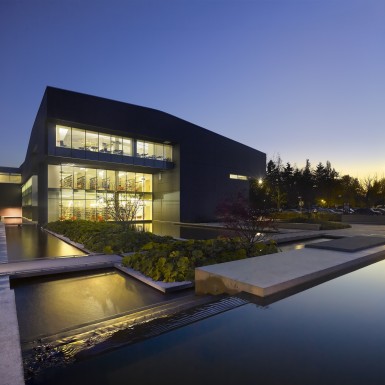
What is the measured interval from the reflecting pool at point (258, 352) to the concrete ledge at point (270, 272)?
60cm

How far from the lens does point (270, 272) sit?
5547 mm

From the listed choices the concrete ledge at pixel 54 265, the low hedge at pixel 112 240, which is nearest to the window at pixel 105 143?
the low hedge at pixel 112 240

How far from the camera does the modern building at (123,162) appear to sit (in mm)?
20969

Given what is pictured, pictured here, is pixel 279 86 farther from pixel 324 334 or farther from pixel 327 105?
pixel 324 334

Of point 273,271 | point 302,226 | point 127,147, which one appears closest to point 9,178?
point 127,147

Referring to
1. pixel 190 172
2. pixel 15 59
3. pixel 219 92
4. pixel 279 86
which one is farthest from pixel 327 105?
pixel 15 59

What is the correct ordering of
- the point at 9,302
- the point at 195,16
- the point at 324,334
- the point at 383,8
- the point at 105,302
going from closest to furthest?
the point at 324,334 < the point at 9,302 < the point at 105,302 < the point at 383,8 < the point at 195,16

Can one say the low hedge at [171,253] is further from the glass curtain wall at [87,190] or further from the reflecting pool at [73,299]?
the glass curtain wall at [87,190]

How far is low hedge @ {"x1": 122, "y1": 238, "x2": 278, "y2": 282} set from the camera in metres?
6.12

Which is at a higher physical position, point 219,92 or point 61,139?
point 219,92

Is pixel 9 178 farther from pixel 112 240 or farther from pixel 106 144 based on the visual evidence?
pixel 112 240

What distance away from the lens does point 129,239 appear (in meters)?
9.71

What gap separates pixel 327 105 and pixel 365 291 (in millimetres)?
30236

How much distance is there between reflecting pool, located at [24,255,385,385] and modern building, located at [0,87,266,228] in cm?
1521
